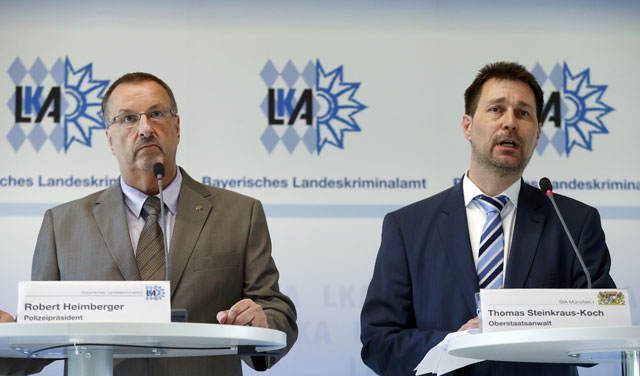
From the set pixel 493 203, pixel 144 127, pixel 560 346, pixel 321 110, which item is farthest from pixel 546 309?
pixel 321 110

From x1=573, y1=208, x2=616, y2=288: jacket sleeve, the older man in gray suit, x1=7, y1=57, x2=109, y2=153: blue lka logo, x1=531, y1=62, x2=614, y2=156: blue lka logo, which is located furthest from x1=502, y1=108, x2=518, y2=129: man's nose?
x1=7, y1=57, x2=109, y2=153: blue lka logo

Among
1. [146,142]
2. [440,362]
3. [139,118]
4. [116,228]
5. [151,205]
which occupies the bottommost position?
[440,362]

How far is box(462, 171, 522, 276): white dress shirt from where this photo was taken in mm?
3529

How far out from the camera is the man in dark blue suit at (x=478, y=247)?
3.36 metres

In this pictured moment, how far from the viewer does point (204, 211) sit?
→ 366 cm

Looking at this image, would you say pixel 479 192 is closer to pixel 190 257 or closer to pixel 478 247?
pixel 478 247

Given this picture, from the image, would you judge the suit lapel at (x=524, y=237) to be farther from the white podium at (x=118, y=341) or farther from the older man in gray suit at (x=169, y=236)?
the white podium at (x=118, y=341)

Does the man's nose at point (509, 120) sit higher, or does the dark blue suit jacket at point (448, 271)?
the man's nose at point (509, 120)

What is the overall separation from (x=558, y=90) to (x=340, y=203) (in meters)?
1.51

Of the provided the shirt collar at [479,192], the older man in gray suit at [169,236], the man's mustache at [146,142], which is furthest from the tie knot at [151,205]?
the shirt collar at [479,192]

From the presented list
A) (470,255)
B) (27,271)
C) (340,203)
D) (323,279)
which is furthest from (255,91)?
(470,255)

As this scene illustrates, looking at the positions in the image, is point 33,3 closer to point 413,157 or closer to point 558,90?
point 413,157

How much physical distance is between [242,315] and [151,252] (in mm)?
826

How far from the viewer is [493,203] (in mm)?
3588
